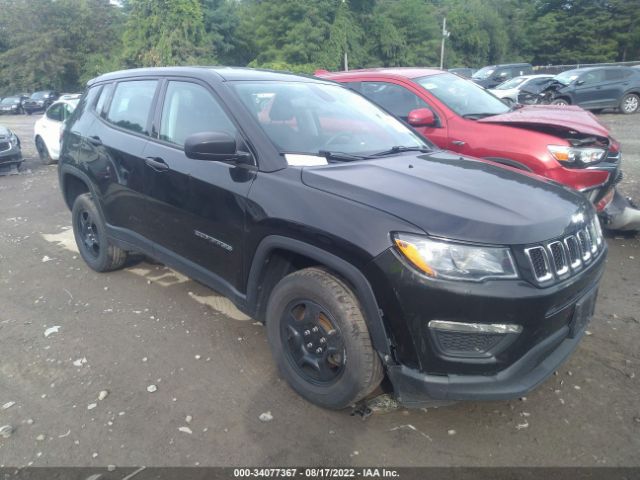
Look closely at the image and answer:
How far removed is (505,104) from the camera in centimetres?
617

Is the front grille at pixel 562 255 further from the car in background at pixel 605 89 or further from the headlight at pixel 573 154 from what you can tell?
the car in background at pixel 605 89

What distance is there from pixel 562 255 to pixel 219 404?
6.56ft

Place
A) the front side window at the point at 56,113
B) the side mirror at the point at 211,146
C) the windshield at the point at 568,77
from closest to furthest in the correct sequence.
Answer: the side mirror at the point at 211,146 → the front side window at the point at 56,113 → the windshield at the point at 568,77

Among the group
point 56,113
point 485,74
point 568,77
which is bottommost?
point 485,74

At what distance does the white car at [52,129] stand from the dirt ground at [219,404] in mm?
7743

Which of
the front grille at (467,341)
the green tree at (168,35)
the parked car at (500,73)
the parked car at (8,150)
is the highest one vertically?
the green tree at (168,35)

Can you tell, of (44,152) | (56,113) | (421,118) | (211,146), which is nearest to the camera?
(211,146)

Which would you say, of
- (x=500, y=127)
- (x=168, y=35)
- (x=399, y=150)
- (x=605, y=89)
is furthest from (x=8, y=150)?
(x=168, y=35)

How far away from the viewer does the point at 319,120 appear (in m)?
3.39

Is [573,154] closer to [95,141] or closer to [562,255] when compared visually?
[562,255]

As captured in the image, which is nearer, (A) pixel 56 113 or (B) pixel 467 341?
(B) pixel 467 341

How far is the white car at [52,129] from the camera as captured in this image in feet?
35.8

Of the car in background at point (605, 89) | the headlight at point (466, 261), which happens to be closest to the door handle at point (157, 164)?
the headlight at point (466, 261)

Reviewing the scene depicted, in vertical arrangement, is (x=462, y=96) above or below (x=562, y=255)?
above
